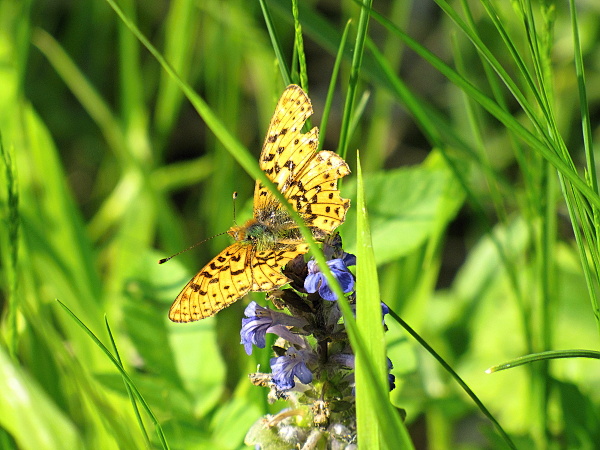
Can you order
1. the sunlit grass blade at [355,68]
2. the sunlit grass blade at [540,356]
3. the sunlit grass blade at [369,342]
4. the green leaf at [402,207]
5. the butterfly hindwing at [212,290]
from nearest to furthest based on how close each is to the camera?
the sunlit grass blade at [369,342] → the sunlit grass blade at [540,356] → the butterfly hindwing at [212,290] → the sunlit grass blade at [355,68] → the green leaf at [402,207]

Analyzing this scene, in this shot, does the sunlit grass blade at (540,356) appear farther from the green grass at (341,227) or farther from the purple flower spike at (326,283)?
the purple flower spike at (326,283)

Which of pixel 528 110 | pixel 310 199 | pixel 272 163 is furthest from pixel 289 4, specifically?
pixel 528 110

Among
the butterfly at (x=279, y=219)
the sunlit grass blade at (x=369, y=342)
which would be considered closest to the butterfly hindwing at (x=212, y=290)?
the butterfly at (x=279, y=219)

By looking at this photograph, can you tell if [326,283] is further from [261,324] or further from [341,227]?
[341,227]

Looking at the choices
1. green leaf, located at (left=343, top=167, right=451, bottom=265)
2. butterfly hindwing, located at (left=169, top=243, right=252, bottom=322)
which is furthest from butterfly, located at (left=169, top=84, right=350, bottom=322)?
green leaf, located at (left=343, top=167, right=451, bottom=265)

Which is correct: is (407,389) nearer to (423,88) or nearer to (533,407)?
(533,407)

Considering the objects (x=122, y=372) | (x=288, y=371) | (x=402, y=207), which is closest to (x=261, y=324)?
(x=288, y=371)

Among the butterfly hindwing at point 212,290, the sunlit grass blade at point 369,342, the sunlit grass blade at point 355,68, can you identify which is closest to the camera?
the sunlit grass blade at point 369,342
